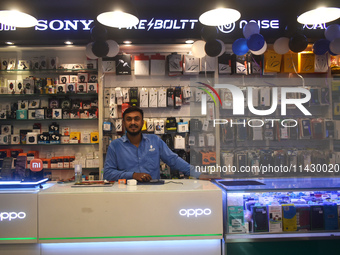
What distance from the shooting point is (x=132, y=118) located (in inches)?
125

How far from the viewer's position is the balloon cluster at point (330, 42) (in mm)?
4164

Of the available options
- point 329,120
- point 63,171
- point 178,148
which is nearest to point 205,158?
point 178,148

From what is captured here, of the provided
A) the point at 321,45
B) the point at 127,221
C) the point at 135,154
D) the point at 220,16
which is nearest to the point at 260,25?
the point at 321,45

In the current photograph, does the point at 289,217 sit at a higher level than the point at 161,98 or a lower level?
lower

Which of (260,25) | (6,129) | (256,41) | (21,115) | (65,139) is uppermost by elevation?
(260,25)

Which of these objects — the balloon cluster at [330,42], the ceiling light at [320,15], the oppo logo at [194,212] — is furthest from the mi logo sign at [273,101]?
the balloon cluster at [330,42]

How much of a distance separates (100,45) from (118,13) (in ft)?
4.38

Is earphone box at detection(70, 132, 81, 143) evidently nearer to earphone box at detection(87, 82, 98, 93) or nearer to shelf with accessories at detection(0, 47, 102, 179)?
shelf with accessories at detection(0, 47, 102, 179)

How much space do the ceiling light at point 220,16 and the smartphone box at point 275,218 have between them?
185cm

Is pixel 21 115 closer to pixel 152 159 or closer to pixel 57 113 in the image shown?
pixel 57 113

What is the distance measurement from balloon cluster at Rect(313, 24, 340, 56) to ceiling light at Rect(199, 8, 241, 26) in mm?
1942

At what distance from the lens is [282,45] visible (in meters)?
4.34

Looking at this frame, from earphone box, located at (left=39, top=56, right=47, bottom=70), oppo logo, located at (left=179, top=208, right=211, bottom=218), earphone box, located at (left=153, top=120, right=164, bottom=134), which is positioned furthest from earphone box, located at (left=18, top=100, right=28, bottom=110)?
oppo logo, located at (left=179, top=208, right=211, bottom=218)

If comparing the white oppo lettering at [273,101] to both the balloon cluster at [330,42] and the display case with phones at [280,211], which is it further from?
the balloon cluster at [330,42]
